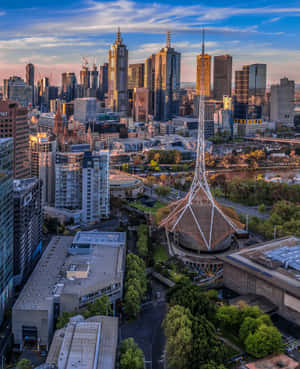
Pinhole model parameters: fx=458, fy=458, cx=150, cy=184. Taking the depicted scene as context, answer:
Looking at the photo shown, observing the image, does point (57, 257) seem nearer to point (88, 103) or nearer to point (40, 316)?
point (40, 316)

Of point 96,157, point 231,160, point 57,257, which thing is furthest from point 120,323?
point 231,160

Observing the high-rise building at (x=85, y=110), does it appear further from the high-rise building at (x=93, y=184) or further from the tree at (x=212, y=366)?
the tree at (x=212, y=366)

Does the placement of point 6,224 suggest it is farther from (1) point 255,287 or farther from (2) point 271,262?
(2) point 271,262

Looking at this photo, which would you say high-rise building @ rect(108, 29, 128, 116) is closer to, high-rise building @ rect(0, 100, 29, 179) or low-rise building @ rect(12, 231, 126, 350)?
high-rise building @ rect(0, 100, 29, 179)

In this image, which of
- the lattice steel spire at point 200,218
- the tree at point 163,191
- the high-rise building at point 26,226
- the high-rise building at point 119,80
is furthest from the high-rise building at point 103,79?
the high-rise building at point 26,226

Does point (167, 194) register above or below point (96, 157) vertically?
below

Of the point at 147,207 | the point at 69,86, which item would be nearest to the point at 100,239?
the point at 147,207

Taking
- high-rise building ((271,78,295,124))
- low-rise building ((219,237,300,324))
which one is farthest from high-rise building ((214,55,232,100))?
low-rise building ((219,237,300,324))

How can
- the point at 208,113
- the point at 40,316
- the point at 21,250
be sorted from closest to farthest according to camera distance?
the point at 40,316 < the point at 21,250 < the point at 208,113
